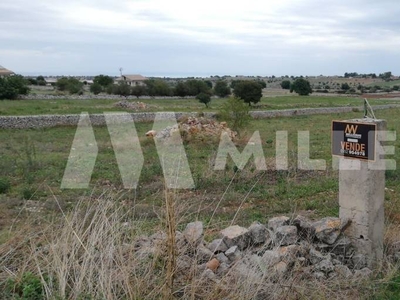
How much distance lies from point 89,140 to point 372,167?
11.8m

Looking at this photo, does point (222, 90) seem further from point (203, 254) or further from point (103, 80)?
point (203, 254)

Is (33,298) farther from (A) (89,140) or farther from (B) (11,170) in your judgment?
(A) (89,140)

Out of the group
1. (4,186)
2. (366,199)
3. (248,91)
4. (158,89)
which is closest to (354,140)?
(366,199)

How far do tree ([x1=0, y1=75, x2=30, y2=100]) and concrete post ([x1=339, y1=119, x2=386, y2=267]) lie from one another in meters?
29.8

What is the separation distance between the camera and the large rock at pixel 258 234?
4469 mm

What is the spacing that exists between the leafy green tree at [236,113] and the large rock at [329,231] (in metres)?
10.7

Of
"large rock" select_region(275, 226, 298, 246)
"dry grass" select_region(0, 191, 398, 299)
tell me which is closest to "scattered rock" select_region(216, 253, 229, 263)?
"dry grass" select_region(0, 191, 398, 299)

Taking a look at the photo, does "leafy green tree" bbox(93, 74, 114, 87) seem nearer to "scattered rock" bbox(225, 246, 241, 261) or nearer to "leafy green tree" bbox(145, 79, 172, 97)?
"leafy green tree" bbox(145, 79, 172, 97)

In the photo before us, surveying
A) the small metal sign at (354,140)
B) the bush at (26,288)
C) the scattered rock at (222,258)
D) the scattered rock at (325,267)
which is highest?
the small metal sign at (354,140)

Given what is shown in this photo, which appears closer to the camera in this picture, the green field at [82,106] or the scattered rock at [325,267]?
the scattered rock at [325,267]

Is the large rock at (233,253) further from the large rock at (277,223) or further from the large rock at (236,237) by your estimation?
the large rock at (277,223)

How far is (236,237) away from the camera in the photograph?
4363mm

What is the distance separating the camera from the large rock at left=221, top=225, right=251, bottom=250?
4.34m

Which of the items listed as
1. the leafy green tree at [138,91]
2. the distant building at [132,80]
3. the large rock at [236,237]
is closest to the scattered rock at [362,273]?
the large rock at [236,237]
